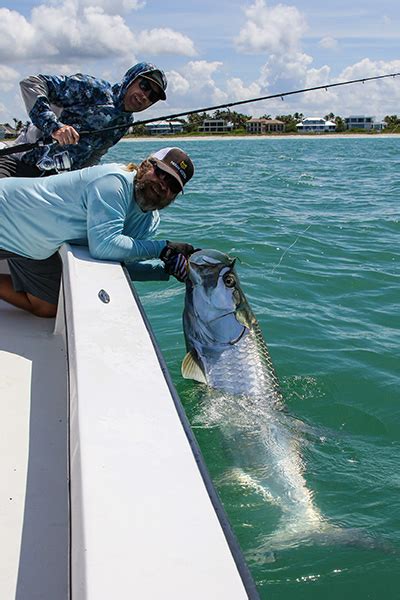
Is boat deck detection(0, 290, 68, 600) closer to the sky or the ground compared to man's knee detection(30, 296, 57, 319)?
closer to the ground

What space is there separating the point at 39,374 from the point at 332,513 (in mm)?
1671

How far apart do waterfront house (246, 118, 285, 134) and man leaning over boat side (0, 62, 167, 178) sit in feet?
414

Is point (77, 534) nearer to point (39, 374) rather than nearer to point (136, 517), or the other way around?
point (136, 517)

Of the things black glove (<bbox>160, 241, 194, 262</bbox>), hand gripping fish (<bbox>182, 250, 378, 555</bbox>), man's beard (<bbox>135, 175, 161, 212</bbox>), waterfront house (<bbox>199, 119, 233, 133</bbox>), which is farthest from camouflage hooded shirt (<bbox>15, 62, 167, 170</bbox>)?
waterfront house (<bbox>199, 119, 233, 133</bbox>)

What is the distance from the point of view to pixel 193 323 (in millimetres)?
3836

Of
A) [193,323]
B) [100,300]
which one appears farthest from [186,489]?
[193,323]

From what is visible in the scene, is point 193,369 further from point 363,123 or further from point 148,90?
point 363,123

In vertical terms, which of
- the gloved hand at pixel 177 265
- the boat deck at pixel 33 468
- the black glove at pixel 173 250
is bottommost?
the boat deck at pixel 33 468

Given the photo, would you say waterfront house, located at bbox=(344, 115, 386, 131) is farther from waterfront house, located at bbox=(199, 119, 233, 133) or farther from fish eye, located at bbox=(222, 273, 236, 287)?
fish eye, located at bbox=(222, 273, 236, 287)

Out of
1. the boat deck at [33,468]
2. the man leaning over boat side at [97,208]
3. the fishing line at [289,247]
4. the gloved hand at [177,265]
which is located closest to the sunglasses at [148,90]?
the man leaning over boat side at [97,208]

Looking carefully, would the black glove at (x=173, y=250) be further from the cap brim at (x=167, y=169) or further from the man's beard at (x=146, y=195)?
the cap brim at (x=167, y=169)

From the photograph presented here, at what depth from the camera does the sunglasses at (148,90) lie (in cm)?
442

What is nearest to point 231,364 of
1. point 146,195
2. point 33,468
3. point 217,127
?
point 146,195

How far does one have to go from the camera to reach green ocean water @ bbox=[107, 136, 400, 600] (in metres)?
3.05
